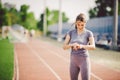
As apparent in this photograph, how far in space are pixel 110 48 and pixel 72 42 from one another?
26.5 m

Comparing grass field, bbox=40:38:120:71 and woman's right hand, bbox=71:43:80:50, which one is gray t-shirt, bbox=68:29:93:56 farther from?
grass field, bbox=40:38:120:71

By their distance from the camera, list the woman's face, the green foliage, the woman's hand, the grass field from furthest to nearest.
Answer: the green foliage → the grass field → the woman's face → the woman's hand

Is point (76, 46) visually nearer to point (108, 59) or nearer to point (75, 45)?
point (75, 45)

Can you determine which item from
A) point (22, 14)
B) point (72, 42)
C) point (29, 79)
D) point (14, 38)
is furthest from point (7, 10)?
point (72, 42)

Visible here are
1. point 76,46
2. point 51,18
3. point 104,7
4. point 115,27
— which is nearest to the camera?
point 76,46

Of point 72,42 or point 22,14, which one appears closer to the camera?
point 72,42

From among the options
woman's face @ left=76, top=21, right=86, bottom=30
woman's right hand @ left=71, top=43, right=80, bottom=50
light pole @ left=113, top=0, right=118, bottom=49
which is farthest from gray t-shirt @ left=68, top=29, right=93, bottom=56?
light pole @ left=113, top=0, right=118, bottom=49

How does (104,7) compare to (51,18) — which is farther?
(51,18)

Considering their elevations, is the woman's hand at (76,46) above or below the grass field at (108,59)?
above

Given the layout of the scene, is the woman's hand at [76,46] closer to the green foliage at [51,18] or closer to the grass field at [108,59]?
the grass field at [108,59]

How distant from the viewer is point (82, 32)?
6348 millimetres

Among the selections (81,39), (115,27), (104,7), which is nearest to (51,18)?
(104,7)

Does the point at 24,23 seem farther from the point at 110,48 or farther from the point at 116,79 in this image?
the point at 116,79

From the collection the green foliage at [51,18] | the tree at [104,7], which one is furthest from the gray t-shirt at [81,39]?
the green foliage at [51,18]
